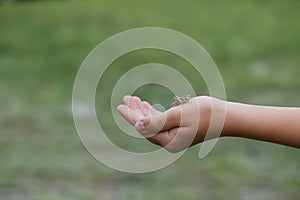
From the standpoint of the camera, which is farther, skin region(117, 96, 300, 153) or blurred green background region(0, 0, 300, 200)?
blurred green background region(0, 0, 300, 200)

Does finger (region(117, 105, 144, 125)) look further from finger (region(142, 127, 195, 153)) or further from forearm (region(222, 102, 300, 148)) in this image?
forearm (region(222, 102, 300, 148))

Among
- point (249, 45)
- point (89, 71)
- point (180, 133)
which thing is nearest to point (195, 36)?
point (249, 45)

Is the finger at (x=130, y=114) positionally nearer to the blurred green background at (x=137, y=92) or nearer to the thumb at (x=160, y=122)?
the thumb at (x=160, y=122)

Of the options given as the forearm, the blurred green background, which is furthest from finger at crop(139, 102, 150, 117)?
the blurred green background

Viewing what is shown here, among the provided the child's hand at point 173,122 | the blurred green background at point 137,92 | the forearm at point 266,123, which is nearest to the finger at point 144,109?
the child's hand at point 173,122

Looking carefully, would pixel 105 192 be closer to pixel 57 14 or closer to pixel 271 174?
pixel 271 174

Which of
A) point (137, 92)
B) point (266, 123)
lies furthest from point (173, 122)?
point (137, 92)

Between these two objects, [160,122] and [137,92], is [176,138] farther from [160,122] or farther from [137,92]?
[137,92]
